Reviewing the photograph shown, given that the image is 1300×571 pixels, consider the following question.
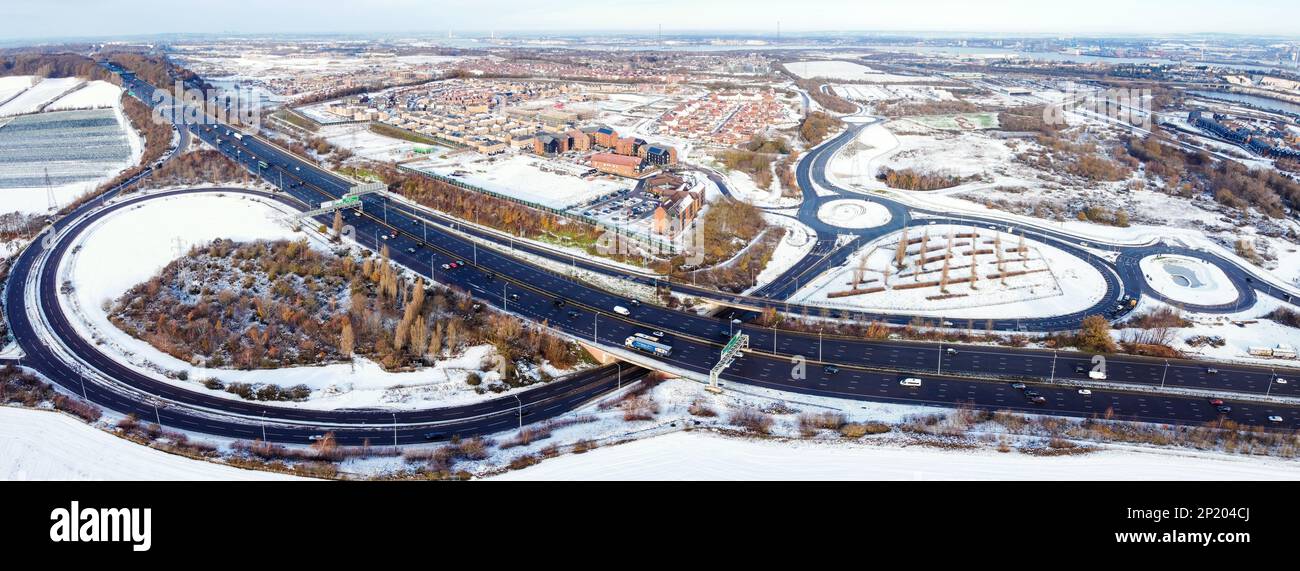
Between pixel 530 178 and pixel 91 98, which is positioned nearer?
pixel 530 178

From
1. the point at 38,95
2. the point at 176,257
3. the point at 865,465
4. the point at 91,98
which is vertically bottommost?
the point at 865,465

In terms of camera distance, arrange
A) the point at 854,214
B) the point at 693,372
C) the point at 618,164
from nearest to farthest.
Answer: the point at 693,372, the point at 854,214, the point at 618,164

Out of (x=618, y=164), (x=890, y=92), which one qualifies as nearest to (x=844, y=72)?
(x=890, y=92)

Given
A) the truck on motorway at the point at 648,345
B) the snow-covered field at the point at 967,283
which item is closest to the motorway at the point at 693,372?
the truck on motorway at the point at 648,345

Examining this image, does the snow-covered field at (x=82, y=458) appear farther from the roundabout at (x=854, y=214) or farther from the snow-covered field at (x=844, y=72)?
the snow-covered field at (x=844, y=72)

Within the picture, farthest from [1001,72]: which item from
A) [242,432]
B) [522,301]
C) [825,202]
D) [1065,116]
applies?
[242,432]

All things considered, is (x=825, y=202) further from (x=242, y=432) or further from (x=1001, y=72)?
(x=1001, y=72)

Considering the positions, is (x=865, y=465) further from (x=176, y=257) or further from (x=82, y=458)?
(x=176, y=257)
